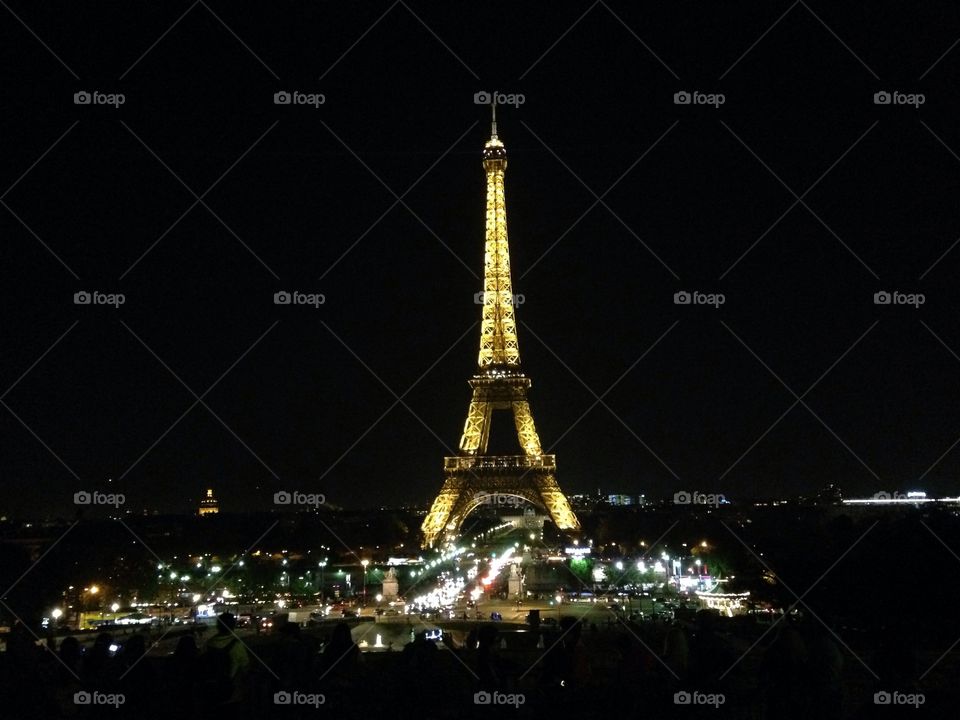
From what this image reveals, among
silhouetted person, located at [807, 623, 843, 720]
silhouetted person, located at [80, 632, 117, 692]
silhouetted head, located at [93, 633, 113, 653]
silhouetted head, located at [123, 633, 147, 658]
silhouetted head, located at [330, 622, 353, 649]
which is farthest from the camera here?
silhouetted head, located at [123, 633, 147, 658]

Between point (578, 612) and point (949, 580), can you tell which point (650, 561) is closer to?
point (578, 612)

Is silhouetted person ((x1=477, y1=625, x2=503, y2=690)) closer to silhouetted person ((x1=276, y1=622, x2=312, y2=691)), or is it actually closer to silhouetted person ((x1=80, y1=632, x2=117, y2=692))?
silhouetted person ((x1=276, y1=622, x2=312, y2=691))

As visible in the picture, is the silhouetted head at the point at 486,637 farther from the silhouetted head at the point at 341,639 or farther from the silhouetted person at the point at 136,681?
the silhouetted person at the point at 136,681

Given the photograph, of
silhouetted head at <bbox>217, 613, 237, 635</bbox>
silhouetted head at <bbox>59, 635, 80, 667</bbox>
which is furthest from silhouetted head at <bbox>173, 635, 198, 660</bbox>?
silhouetted head at <bbox>59, 635, 80, 667</bbox>

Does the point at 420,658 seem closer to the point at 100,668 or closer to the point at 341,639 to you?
the point at 341,639

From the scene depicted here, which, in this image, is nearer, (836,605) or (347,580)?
(836,605)

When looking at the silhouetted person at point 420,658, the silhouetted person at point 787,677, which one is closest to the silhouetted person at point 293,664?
the silhouetted person at point 420,658

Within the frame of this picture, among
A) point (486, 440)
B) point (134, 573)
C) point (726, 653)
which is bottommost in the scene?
point (726, 653)

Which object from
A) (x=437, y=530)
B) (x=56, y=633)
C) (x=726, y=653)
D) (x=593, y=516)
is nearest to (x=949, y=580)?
(x=726, y=653)
